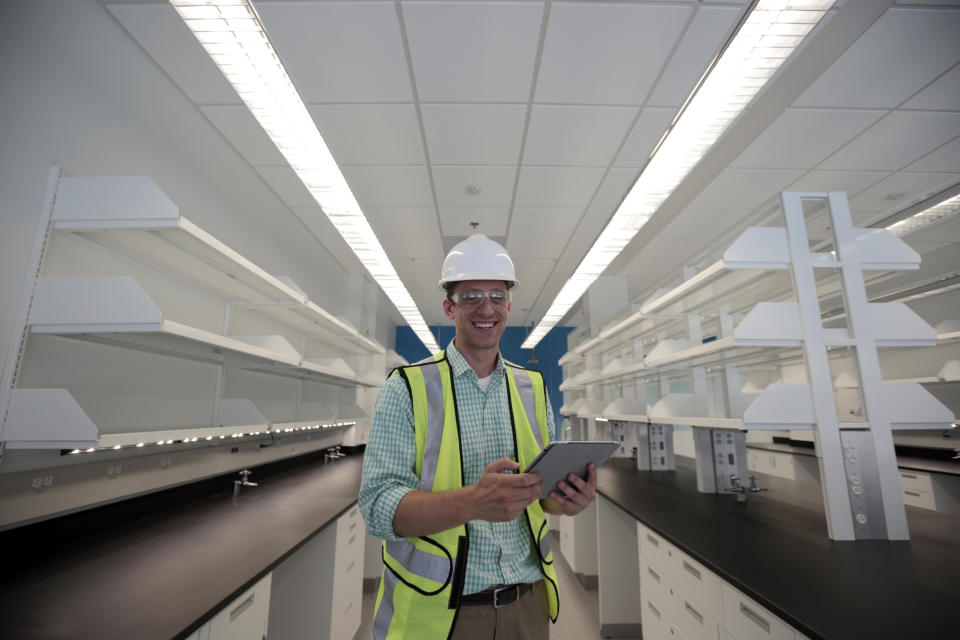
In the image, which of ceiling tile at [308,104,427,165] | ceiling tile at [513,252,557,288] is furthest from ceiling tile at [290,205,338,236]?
ceiling tile at [513,252,557,288]

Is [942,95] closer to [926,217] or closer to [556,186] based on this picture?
[926,217]

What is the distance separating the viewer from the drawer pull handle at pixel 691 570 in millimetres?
1754

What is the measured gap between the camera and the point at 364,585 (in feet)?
12.2

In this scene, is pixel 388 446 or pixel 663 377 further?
pixel 663 377

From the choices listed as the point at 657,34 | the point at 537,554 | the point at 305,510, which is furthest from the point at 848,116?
the point at 305,510

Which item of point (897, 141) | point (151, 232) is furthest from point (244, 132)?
point (897, 141)

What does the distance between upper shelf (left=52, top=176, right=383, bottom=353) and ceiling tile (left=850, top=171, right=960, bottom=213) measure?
4.37 meters

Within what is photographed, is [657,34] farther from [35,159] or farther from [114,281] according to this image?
[35,159]

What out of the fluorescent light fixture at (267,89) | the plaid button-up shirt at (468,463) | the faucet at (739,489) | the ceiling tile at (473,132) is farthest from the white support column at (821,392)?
the fluorescent light fixture at (267,89)

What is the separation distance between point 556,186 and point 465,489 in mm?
2970

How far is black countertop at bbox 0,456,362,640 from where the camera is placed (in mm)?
1144

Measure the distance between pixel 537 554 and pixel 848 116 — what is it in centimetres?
326

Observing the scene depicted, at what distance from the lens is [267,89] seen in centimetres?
199

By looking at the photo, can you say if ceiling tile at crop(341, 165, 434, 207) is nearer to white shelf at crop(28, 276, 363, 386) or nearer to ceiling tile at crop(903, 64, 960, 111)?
white shelf at crop(28, 276, 363, 386)
